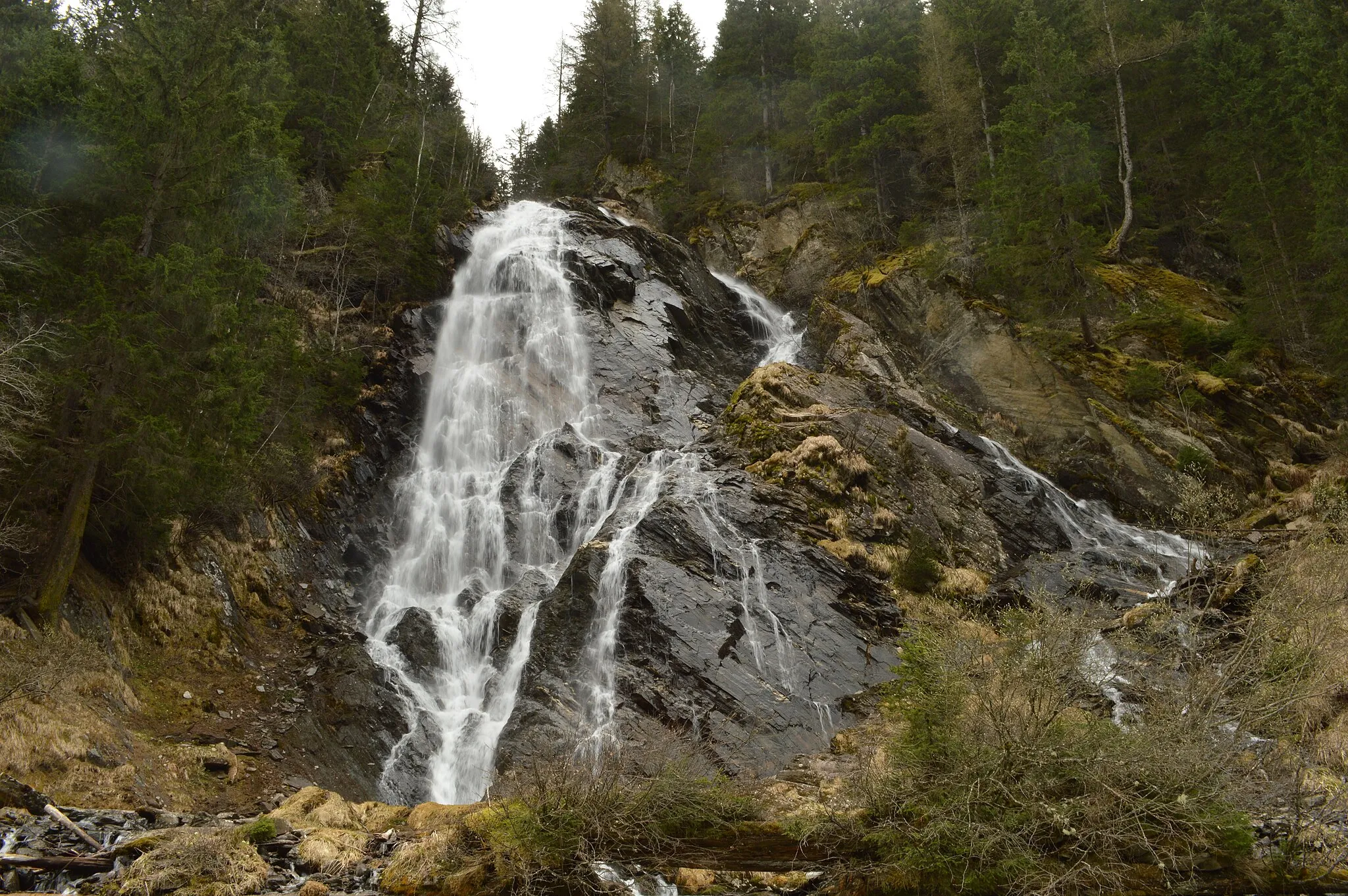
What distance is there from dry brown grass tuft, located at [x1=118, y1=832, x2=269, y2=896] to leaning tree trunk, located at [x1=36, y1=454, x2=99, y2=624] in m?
6.68

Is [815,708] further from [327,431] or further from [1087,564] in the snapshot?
[327,431]

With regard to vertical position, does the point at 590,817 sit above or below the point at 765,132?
below

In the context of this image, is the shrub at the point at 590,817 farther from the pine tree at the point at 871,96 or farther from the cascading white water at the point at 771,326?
the pine tree at the point at 871,96

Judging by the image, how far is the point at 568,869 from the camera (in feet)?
27.4

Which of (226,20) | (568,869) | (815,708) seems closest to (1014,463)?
(815,708)

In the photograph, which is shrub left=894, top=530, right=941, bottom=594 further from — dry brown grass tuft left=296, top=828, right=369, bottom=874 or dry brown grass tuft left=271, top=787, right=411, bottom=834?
dry brown grass tuft left=296, top=828, right=369, bottom=874

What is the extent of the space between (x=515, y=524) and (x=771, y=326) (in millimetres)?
15787

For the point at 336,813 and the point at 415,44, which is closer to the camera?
the point at 336,813

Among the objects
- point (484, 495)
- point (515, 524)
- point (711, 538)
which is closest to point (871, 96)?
point (484, 495)

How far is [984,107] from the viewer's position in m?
34.8

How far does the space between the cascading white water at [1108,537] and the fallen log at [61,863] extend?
19.0 meters

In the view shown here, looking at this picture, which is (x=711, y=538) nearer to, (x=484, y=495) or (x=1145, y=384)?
(x=484, y=495)

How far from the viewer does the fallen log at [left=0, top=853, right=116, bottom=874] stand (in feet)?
24.2

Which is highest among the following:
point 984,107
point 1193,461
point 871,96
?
point 871,96
